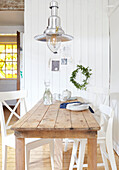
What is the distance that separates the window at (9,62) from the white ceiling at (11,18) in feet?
5.52

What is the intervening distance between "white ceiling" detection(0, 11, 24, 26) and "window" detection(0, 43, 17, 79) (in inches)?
66.2

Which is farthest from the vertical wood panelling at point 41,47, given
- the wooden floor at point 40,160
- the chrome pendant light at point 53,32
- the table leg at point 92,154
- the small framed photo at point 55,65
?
the table leg at point 92,154

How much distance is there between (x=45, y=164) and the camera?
7.70 ft

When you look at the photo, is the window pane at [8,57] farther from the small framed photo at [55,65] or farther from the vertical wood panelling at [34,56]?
the small framed photo at [55,65]

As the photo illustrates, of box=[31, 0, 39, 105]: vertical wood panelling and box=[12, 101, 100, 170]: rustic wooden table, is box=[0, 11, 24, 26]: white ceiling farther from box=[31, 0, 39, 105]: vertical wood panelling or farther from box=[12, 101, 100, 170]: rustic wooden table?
box=[12, 101, 100, 170]: rustic wooden table

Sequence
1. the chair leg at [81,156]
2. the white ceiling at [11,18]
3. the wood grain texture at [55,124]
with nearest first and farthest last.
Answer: the wood grain texture at [55,124] < the chair leg at [81,156] < the white ceiling at [11,18]

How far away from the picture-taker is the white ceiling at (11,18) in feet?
13.7

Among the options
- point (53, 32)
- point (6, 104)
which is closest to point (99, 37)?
point (53, 32)

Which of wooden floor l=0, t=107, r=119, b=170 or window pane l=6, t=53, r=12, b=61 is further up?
window pane l=6, t=53, r=12, b=61

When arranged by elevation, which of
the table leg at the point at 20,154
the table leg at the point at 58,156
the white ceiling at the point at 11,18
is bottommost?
the table leg at the point at 58,156

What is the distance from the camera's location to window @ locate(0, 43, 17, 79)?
267 inches

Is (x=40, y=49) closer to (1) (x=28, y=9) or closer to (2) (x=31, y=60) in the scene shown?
(2) (x=31, y=60)

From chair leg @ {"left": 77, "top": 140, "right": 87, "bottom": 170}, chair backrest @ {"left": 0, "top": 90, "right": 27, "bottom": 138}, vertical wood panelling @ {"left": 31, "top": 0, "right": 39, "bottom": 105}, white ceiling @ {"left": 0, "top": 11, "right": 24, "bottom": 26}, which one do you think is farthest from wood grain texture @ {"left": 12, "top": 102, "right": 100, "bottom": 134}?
white ceiling @ {"left": 0, "top": 11, "right": 24, "bottom": 26}

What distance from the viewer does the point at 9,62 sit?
6.80 metres
